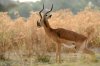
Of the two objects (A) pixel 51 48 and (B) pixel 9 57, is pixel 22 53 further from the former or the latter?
(A) pixel 51 48

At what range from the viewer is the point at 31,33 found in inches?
474

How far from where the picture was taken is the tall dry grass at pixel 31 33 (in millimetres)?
11438

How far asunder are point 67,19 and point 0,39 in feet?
11.5

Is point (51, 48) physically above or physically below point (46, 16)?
below

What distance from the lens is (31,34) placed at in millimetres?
11969

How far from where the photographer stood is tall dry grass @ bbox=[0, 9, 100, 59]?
11.4 metres

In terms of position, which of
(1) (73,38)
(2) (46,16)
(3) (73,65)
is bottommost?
(3) (73,65)

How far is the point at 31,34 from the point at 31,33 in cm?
7

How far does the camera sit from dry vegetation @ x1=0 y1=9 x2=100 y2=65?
37.5 ft

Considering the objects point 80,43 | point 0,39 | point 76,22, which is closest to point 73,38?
point 80,43

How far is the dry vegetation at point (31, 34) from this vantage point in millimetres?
11430

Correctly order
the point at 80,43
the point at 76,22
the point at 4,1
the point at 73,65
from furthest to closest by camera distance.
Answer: the point at 76,22 < the point at 80,43 < the point at 73,65 < the point at 4,1

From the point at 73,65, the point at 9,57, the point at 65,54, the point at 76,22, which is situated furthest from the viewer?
the point at 76,22

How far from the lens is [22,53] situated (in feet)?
37.5
